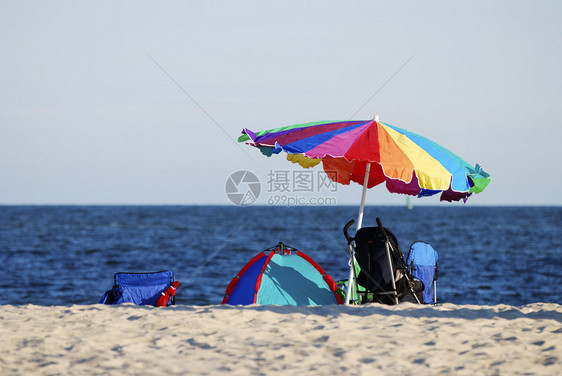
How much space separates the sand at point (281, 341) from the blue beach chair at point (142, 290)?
0.80 meters

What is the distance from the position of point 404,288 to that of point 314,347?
211 cm

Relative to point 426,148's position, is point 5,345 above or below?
below

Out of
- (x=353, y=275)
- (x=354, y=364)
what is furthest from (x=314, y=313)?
(x=354, y=364)

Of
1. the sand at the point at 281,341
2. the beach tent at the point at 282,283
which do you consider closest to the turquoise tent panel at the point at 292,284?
the beach tent at the point at 282,283

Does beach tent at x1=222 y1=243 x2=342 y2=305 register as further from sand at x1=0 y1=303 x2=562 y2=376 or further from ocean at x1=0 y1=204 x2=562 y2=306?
ocean at x1=0 y1=204 x2=562 y2=306

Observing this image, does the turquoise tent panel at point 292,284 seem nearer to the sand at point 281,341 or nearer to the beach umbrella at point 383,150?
the sand at point 281,341

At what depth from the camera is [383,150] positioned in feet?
20.5

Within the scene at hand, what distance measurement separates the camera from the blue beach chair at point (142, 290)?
7.27 metres

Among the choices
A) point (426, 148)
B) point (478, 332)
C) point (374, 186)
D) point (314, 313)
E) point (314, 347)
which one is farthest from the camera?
point (374, 186)

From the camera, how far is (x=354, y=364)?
15.2 ft

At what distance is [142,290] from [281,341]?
277cm

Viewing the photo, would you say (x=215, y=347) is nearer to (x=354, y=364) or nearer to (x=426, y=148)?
(x=354, y=364)

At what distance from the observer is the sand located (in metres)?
4.59

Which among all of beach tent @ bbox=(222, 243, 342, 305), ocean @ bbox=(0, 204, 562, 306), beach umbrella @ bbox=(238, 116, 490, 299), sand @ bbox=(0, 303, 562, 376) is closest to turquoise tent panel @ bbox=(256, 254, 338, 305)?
beach tent @ bbox=(222, 243, 342, 305)
